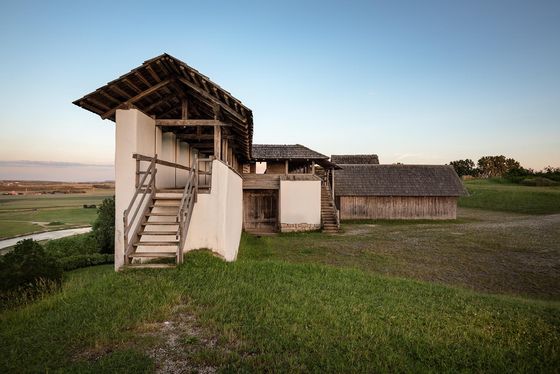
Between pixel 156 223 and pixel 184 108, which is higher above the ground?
pixel 184 108

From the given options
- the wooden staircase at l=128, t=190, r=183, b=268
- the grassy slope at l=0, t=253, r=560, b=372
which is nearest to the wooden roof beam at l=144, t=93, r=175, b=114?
the wooden staircase at l=128, t=190, r=183, b=268

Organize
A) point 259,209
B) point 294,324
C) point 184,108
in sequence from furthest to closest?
1. point 259,209
2. point 184,108
3. point 294,324

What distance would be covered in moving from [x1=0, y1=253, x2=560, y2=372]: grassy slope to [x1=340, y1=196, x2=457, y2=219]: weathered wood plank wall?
21.3 metres

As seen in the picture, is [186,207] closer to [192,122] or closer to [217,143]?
[217,143]

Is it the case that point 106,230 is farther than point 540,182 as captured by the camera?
No

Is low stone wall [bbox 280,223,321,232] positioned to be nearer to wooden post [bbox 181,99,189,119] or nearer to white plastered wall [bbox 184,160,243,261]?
white plastered wall [bbox 184,160,243,261]

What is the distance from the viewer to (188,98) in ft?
38.2

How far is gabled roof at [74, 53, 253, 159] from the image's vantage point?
9188 mm

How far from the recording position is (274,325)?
5359 mm

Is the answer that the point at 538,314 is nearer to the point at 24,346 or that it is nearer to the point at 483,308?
the point at 483,308

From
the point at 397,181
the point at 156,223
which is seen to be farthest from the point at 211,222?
the point at 397,181

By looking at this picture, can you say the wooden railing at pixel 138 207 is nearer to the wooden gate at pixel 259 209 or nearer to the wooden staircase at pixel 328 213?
the wooden gate at pixel 259 209

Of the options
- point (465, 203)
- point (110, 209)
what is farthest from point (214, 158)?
point (465, 203)

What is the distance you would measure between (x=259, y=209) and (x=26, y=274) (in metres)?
16.0
